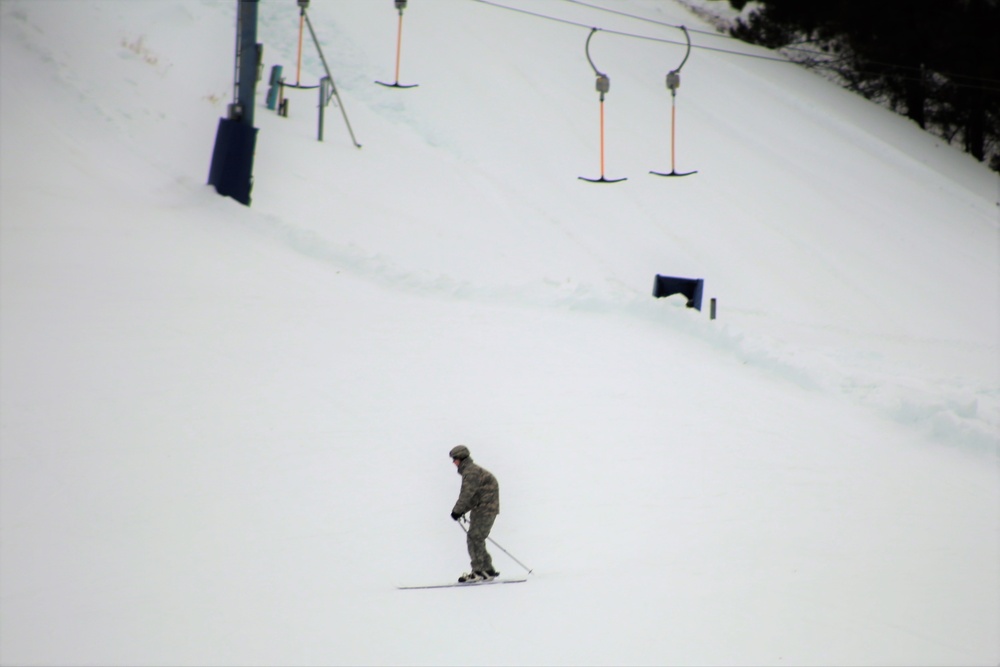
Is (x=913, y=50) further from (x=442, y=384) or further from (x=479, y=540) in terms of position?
(x=479, y=540)

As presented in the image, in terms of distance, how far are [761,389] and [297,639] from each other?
731 cm

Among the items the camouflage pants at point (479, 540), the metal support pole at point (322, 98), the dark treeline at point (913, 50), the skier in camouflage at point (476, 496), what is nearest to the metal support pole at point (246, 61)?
the metal support pole at point (322, 98)

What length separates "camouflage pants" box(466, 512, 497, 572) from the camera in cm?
739

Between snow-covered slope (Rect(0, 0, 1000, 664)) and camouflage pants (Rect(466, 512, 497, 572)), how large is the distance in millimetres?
256

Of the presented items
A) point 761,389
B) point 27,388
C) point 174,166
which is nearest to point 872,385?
point 761,389

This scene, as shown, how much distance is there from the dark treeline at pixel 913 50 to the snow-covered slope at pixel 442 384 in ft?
40.0

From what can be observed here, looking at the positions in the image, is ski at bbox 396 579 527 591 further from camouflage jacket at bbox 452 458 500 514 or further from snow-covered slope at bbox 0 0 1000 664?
camouflage jacket at bbox 452 458 500 514

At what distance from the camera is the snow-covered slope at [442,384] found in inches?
287

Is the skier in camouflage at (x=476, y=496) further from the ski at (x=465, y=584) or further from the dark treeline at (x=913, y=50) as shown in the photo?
the dark treeline at (x=913, y=50)

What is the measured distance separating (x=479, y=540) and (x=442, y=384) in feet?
12.3

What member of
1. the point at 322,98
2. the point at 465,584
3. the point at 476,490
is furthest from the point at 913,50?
the point at 465,584

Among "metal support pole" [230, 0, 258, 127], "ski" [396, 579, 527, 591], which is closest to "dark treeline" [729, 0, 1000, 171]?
"metal support pole" [230, 0, 258, 127]

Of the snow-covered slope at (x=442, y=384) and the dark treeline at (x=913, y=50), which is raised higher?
the dark treeline at (x=913, y=50)

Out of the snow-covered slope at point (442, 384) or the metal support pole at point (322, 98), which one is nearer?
the snow-covered slope at point (442, 384)
